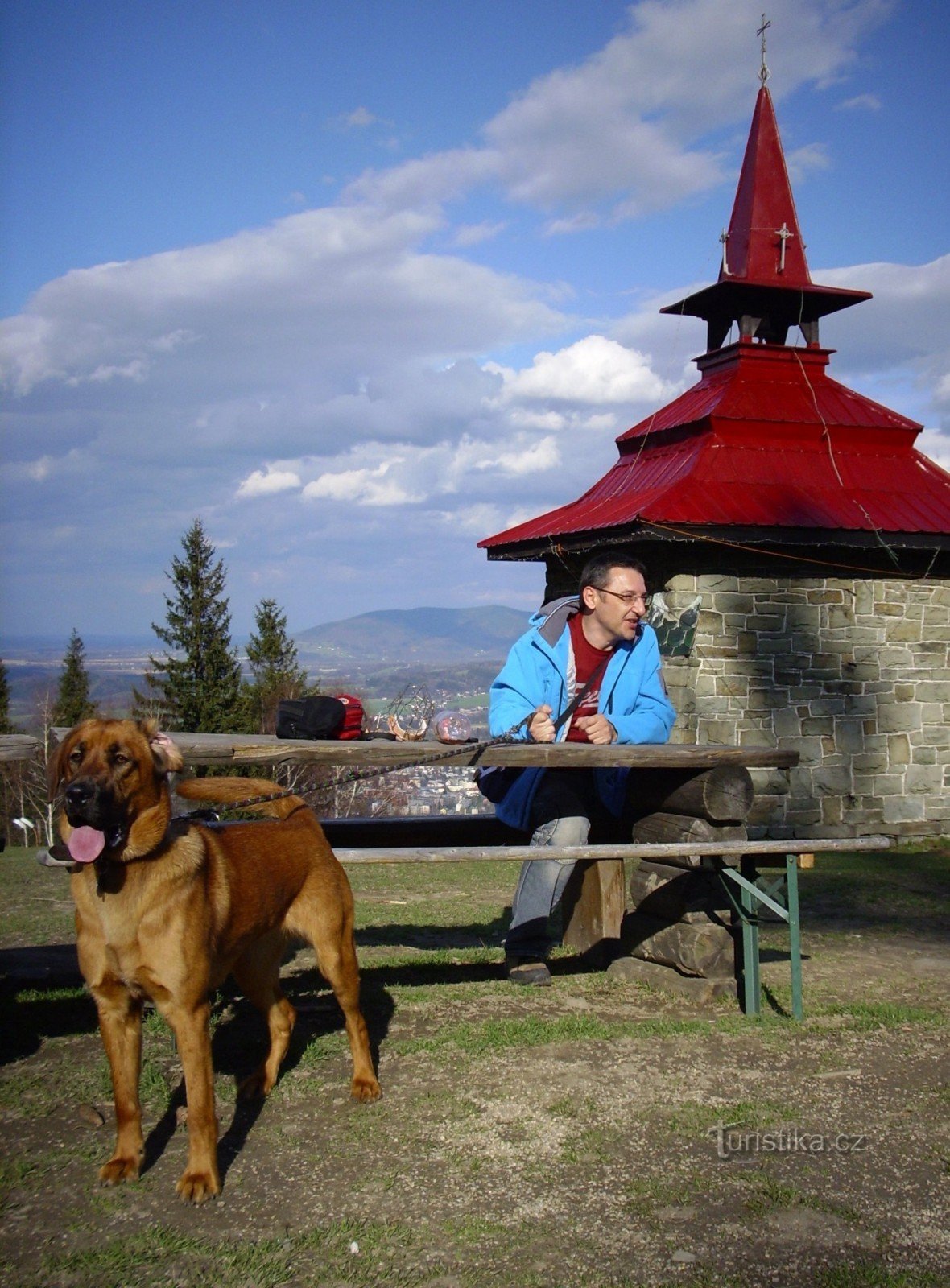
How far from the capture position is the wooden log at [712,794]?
5.05 metres

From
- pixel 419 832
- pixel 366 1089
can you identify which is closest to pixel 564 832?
pixel 419 832

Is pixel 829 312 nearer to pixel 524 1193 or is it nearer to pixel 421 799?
pixel 421 799

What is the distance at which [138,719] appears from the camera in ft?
11.3

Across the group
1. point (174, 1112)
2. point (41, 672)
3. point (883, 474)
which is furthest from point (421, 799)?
point (41, 672)

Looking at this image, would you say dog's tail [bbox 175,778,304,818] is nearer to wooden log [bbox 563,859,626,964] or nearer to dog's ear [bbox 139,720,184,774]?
dog's ear [bbox 139,720,184,774]

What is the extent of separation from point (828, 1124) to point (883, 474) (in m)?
11.8

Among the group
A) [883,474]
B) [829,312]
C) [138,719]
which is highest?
[829,312]

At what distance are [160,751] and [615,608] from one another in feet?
8.74

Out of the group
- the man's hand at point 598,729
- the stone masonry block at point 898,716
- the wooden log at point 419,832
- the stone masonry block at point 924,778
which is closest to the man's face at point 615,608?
the man's hand at point 598,729

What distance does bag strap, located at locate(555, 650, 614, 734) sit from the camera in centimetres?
547

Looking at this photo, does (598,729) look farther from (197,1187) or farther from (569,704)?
(197,1187)

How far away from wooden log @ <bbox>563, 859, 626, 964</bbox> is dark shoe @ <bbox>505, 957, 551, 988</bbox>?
1.57ft

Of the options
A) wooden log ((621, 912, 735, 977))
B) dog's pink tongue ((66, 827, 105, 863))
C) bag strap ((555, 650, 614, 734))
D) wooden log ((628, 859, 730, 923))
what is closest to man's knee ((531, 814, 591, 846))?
bag strap ((555, 650, 614, 734))

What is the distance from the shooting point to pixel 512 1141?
12.0ft
